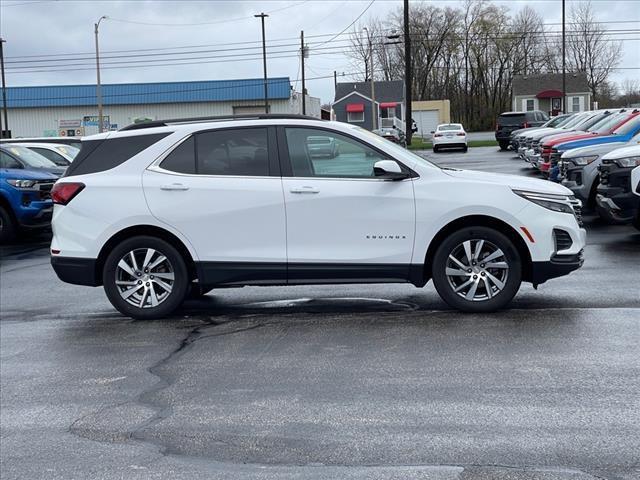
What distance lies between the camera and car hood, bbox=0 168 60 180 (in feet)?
53.3

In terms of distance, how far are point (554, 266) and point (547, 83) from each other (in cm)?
8284

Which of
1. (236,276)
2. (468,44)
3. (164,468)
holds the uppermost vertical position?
(468,44)

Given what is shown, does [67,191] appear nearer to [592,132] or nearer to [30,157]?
[30,157]

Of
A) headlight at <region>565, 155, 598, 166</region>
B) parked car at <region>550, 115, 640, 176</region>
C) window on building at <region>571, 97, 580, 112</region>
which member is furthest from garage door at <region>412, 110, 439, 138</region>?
headlight at <region>565, 155, 598, 166</region>

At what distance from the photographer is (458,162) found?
112 feet

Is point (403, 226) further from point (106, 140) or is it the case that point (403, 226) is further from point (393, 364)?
point (106, 140)

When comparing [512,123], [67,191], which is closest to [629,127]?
[67,191]

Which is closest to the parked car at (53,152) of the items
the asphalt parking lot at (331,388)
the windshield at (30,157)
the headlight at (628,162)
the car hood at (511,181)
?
the windshield at (30,157)

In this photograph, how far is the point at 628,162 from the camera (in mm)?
12289

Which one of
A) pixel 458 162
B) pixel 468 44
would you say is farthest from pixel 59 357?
pixel 468 44

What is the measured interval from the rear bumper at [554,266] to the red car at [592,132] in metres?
10.6

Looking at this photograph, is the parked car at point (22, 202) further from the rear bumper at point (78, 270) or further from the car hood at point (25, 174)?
the rear bumper at point (78, 270)

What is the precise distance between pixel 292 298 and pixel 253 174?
5.85 feet

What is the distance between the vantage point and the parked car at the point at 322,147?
8234 mm
